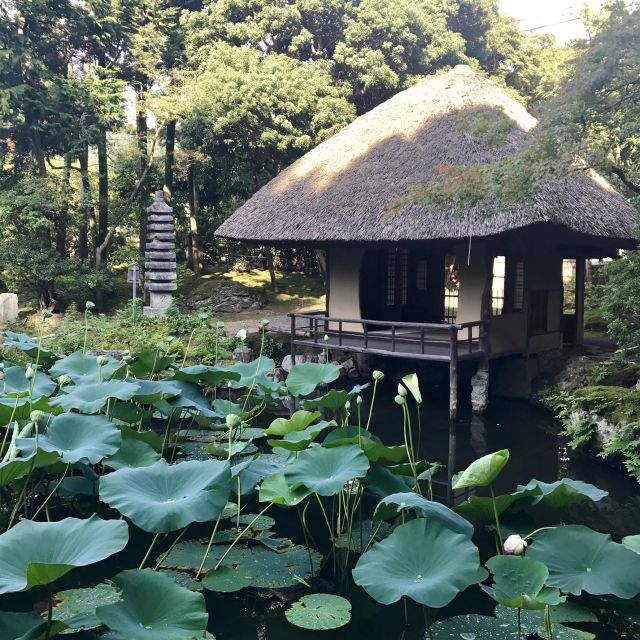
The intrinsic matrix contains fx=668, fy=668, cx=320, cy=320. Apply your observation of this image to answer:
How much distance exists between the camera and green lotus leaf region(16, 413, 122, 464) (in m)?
3.61

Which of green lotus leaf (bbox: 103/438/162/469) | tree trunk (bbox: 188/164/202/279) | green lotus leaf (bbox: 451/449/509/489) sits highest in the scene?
tree trunk (bbox: 188/164/202/279)

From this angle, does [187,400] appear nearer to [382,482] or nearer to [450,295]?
[382,482]

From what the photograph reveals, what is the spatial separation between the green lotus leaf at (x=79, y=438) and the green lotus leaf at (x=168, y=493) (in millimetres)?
461

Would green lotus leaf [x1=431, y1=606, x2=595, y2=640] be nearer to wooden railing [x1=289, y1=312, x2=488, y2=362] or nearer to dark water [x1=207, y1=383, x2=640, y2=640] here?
dark water [x1=207, y1=383, x2=640, y2=640]

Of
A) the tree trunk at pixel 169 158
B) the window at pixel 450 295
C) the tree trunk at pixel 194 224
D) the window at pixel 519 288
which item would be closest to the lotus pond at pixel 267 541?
the window at pixel 519 288

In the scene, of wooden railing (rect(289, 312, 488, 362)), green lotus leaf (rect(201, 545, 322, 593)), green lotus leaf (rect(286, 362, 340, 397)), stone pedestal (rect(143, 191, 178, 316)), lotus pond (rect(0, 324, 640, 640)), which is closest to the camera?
lotus pond (rect(0, 324, 640, 640))

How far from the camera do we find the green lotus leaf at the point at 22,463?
10.1 ft

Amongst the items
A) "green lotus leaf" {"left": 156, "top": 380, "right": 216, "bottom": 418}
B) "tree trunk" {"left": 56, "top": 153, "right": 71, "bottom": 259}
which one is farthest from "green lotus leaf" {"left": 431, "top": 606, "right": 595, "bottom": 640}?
"tree trunk" {"left": 56, "top": 153, "right": 71, "bottom": 259}

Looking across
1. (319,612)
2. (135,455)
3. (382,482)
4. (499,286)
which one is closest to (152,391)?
(135,455)

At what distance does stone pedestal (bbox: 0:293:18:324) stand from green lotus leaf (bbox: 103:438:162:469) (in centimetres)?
1174

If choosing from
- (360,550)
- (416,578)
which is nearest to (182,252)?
(360,550)

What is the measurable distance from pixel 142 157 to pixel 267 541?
1521cm

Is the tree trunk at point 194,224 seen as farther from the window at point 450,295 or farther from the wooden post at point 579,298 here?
the wooden post at point 579,298

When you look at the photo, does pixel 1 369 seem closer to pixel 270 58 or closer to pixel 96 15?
pixel 96 15
